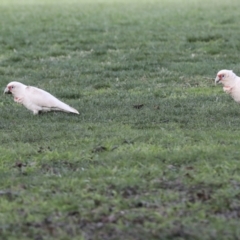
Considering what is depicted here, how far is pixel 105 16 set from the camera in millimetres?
21562

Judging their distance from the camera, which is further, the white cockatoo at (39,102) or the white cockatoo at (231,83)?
Result: the white cockatoo at (39,102)

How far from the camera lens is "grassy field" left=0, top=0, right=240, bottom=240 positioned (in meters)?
5.70

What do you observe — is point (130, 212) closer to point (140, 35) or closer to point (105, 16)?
point (140, 35)

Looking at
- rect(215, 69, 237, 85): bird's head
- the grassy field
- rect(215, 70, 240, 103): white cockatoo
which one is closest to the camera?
the grassy field

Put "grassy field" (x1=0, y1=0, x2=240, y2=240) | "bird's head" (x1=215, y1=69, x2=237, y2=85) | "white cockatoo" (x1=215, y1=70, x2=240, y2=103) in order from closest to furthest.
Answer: "grassy field" (x1=0, y1=0, x2=240, y2=240)
"white cockatoo" (x1=215, y1=70, x2=240, y2=103)
"bird's head" (x1=215, y1=69, x2=237, y2=85)

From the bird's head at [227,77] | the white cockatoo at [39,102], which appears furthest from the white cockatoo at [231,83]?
the white cockatoo at [39,102]

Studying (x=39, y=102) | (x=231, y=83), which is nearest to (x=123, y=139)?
(x=39, y=102)

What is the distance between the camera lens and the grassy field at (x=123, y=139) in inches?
225

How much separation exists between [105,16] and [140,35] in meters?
4.37

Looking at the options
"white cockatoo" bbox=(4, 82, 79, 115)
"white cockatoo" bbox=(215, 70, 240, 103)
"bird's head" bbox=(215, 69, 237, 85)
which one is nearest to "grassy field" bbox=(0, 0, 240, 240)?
"white cockatoo" bbox=(4, 82, 79, 115)

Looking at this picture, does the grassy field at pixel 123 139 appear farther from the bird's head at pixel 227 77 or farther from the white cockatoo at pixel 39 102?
the bird's head at pixel 227 77

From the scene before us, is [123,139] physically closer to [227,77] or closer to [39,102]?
[39,102]

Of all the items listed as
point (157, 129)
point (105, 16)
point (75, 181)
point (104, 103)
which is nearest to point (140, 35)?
point (105, 16)

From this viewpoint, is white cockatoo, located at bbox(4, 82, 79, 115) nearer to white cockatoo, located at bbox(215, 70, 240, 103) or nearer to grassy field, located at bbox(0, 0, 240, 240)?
grassy field, located at bbox(0, 0, 240, 240)
